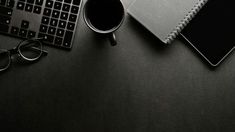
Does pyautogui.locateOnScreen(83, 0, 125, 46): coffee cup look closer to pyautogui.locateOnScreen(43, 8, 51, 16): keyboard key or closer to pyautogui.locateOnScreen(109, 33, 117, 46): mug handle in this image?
pyautogui.locateOnScreen(109, 33, 117, 46): mug handle

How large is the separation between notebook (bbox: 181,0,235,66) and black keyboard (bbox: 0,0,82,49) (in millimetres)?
260

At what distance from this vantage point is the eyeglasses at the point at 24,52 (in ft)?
2.75

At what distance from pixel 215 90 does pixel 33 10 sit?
0.46 m

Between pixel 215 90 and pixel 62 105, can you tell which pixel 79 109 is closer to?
pixel 62 105

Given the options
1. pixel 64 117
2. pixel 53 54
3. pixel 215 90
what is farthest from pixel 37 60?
pixel 215 90

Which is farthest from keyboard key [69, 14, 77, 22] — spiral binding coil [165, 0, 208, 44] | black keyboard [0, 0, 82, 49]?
spiral binding coil [165, 0, 208, 44]

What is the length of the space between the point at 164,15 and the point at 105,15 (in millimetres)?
137

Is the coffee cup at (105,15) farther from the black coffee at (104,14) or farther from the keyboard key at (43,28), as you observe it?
the keyboard key at (43,28)

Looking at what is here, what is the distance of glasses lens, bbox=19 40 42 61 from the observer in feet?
2.76

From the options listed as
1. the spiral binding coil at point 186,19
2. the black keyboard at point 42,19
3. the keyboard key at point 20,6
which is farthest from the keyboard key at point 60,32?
the spiral binding coil at point 186,19

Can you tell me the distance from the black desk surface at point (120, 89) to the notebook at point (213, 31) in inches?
0.9

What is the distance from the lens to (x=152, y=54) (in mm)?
838

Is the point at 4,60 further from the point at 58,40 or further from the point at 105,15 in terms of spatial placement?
the point at 105,15


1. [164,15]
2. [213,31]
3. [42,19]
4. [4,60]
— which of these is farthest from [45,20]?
[213,31]
